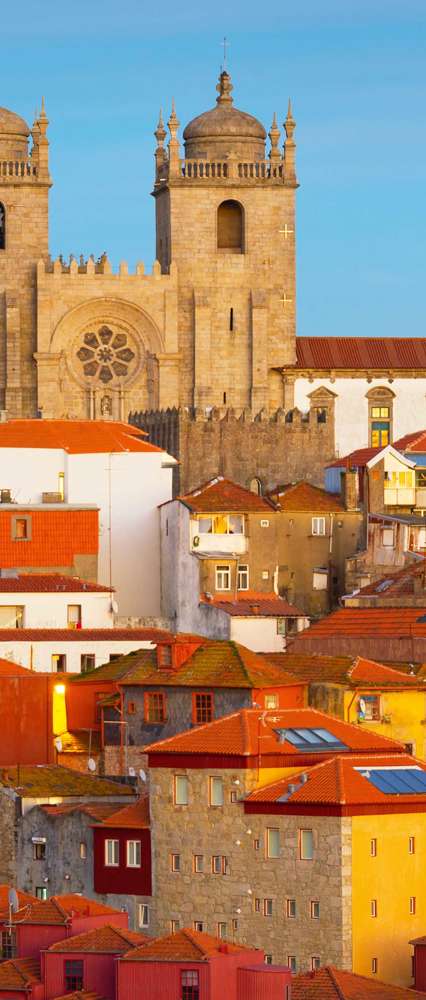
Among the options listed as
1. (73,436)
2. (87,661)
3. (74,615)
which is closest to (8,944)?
(87,661)

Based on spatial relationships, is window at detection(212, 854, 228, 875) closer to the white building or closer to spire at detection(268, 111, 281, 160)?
the white building

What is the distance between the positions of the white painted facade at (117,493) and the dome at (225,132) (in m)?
Result: 23.4

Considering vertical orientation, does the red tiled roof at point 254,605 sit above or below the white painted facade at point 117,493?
below

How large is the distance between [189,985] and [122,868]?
962 centimetres

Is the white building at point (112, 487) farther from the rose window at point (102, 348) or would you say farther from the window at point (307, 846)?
the window at point (307, 846)

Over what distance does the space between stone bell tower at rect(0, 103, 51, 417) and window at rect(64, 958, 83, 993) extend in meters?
62.8

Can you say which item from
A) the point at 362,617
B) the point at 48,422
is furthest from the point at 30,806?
the point at 48,422

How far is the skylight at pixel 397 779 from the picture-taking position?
242ft

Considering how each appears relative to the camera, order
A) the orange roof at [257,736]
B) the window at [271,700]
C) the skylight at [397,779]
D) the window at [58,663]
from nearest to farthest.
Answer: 1. the skylight at [397,779]
2. the orange roof at [257,736]
3. the window at [271,700]
4. the window at [58,663]

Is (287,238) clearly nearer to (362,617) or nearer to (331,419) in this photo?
(331,419)

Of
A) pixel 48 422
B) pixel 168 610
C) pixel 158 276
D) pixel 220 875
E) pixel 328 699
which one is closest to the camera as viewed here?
pixel 220 875

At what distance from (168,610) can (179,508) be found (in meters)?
3.12

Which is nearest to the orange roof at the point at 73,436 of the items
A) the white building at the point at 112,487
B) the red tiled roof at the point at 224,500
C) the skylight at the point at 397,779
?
the white building at the point at 112,487

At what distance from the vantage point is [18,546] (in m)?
107
